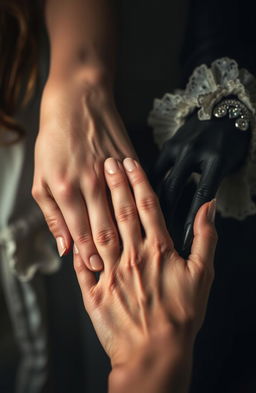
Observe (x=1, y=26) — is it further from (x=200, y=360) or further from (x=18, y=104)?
(x=200, y=360)

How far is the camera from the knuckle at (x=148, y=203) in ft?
1.51

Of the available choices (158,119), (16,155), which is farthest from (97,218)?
(16,155)

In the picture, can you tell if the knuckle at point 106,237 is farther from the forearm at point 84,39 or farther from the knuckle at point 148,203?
the forearm at point 84,39

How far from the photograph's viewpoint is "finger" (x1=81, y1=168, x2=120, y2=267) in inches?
18.3

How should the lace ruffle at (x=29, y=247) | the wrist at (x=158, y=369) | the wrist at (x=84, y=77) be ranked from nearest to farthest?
1. the wrist at (x=158, y=369)
2. the wrist at (x=84, y=77)
3. the lace ruffle at (x=29, y=247)

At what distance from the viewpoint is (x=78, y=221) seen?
0.47 metres

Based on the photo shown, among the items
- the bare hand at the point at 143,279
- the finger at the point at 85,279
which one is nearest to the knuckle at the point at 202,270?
the bare hand at the point at 143,279

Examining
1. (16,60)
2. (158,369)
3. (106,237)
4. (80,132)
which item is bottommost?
(158,369)

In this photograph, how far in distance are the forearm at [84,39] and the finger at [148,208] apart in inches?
5.5

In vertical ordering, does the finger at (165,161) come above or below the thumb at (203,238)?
above

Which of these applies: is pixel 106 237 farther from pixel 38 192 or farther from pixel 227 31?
pixel 227 31

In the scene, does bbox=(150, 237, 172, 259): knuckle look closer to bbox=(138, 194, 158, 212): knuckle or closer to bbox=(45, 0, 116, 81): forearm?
bbox=(138, 194, 158, 212): knuckle

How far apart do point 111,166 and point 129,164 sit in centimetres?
2

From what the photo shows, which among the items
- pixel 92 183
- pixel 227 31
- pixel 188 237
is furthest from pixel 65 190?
pixel 227 31
